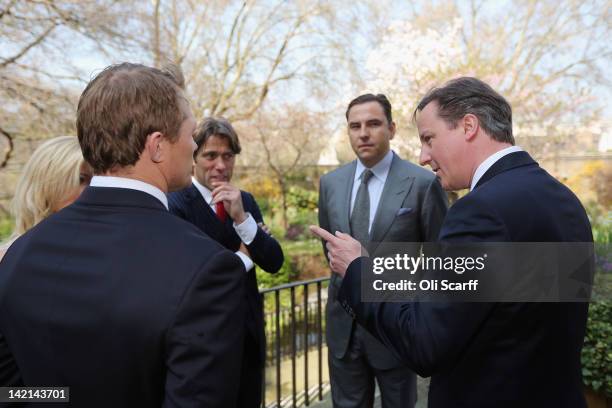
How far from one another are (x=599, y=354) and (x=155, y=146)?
130 inches

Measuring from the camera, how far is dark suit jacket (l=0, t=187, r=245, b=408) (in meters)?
1.03

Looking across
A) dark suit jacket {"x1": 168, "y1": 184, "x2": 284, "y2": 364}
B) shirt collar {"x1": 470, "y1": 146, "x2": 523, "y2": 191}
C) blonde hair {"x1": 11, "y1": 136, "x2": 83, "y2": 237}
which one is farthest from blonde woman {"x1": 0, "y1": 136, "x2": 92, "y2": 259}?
shirt collar {"x1": 470, "y1": 146, "x2": 523, "y2": 191}

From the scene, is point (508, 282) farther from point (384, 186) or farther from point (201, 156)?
point (201, 156)

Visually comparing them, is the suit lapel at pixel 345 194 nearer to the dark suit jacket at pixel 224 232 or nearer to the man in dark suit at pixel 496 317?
the dark suit jacket at pixel 224 232

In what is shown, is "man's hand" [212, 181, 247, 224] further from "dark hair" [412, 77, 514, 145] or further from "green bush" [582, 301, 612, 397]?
"green bush" [582, 301, 612, 397]

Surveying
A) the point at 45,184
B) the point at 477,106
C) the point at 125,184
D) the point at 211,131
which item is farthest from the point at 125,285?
the point at 211,131

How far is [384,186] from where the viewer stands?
104 inches

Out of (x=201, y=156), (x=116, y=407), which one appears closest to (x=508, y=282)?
(x=116, y=407)

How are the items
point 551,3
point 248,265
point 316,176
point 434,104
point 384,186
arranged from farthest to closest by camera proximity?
point 316,176, point 551,3, point 384,186, point 248,265, point 434,104

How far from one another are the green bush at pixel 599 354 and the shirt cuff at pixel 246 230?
8.25 ft

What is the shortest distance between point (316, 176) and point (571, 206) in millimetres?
17025

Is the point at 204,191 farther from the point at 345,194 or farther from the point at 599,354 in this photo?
the point at 599,354

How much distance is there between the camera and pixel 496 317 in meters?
1.34

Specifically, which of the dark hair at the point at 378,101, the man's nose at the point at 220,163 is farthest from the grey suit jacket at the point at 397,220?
the man's nose at the point at 220,163
